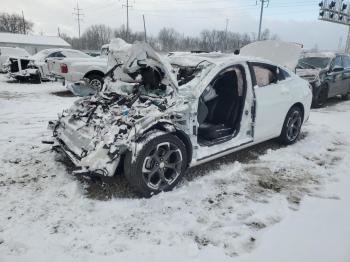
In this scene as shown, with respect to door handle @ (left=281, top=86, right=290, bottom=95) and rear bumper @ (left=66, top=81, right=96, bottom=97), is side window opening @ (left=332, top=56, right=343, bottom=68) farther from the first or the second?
rear bumper @ (left=66, top=81, right=96, bottom=97)

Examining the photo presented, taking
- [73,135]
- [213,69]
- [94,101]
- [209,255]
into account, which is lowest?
[209,255]

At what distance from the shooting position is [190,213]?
3.25 metres

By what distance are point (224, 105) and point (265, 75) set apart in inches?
32.9

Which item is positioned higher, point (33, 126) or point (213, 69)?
point (213, 69)

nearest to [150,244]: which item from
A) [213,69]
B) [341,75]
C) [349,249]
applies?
[349,249]

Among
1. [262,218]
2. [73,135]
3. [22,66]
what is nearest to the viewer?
[262,218]

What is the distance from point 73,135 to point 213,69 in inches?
79.7

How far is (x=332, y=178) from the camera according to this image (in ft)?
13.9

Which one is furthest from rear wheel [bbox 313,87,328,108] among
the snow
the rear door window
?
the snow

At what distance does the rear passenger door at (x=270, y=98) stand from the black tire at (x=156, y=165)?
5.30 feet

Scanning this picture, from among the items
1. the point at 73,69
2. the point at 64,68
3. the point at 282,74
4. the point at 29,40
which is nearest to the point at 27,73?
the point at 64,68

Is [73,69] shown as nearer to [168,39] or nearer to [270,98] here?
[270,98]

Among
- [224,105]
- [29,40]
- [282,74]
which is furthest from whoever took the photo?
[29,40]

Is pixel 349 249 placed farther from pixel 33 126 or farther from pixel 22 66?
pixel 22 66
